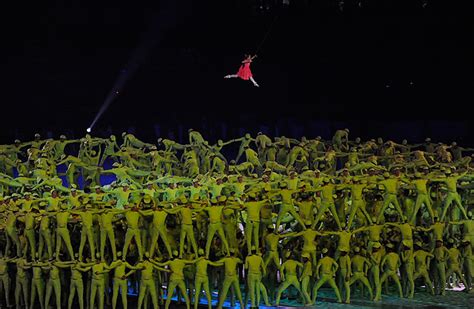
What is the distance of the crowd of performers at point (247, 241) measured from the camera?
9.76 m

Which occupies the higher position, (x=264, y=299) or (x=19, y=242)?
(x=19, y=242)

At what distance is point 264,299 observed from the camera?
1023 centimetres

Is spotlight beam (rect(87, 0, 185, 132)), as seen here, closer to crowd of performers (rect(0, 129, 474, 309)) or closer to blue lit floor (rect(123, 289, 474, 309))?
crowd of performers (rect(0, 129, 474, 309))

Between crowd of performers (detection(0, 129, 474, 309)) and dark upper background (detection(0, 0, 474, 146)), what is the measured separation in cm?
975

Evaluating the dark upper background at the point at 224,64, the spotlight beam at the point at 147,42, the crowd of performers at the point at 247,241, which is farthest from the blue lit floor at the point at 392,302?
the spotlight beam at the point at 147,42

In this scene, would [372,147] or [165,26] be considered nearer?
[372,147]

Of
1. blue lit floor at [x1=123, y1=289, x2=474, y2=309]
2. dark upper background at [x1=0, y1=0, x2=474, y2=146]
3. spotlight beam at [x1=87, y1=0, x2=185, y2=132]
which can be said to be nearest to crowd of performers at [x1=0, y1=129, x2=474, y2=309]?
blue lit floor at [x1=123, y1=289, x2=474, y2=309]

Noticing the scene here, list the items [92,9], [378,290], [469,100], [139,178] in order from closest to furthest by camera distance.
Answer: [378,290], [139,178], [469,100], [92,9]

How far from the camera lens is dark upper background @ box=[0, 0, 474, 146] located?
21016 millimetres

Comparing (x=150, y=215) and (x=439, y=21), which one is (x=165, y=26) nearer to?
(x=439, y=21)

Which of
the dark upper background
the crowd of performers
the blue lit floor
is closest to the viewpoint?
the crowd of performers

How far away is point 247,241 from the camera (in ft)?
32.6

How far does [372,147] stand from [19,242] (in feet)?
24.5

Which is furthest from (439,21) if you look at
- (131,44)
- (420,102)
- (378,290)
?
(378,290)
